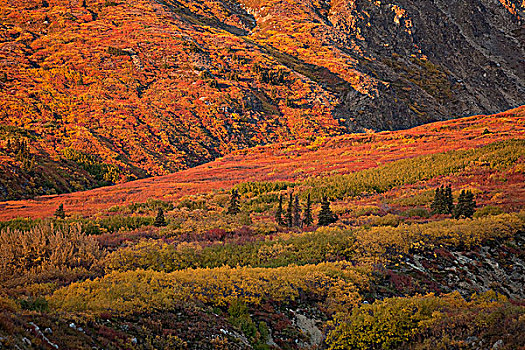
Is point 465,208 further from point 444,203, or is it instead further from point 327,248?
point 327,248

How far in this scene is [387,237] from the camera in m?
13.9

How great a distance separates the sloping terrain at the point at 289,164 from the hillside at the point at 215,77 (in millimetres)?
6455

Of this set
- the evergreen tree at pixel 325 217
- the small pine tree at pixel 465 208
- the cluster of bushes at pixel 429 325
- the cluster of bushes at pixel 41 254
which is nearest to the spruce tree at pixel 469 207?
the small pine tree at pixel 465 208

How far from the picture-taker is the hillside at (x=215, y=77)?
57625 millimetres

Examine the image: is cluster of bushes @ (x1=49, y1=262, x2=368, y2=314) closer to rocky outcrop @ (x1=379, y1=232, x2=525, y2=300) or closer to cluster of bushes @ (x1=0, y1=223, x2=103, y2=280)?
rocky outcrop @ (x1=379, y1=232, x2=525, y2=300)

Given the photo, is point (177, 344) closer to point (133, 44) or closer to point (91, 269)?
point (91, 269)

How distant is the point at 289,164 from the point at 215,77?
48432 mm

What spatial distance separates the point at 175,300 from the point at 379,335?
4.65m

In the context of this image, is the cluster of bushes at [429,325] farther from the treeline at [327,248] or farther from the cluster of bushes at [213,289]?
the treeline at [327,248]

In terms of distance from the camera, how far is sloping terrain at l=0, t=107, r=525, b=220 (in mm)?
34562

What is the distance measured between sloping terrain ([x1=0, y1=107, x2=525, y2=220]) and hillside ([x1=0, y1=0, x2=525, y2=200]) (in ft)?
21.2

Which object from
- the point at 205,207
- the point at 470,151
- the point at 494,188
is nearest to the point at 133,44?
the point at 205,207

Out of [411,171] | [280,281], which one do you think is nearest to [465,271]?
[280,281]

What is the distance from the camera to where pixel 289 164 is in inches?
2073
